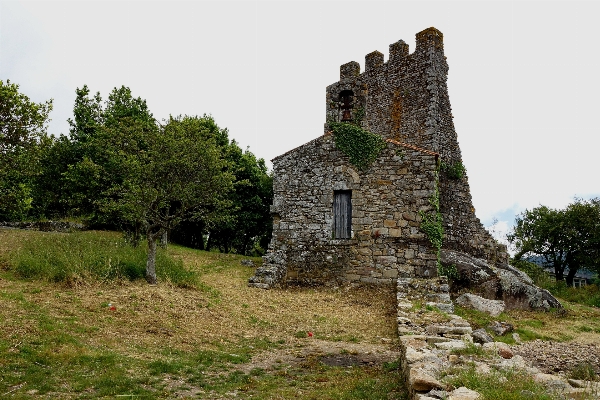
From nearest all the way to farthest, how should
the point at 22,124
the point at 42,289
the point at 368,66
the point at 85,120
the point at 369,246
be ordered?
the point at 42,289 → the point at 22,124 → the point at 369,246 → the point at 368,66 → the point at 85,120

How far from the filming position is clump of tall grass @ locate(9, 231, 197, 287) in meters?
11.0

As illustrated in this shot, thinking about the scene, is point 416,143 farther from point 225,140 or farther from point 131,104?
point 131,104

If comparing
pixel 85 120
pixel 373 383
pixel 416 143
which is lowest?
pixel 373 383

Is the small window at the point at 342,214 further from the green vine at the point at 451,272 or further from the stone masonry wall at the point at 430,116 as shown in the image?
the stone masonry wall at the point at 430,116

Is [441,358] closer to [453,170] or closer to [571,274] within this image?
[453,170]

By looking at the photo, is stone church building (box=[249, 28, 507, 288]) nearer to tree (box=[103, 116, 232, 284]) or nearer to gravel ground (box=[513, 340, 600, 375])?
tree (box=[103, 116, 232, 284])

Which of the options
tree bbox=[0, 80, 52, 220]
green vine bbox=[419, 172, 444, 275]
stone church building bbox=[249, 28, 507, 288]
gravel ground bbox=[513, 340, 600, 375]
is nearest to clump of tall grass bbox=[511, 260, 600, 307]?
green vine bbox=[419, 172, 444, 275]

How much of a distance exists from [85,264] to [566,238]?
96.0ft

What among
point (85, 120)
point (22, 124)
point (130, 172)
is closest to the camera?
point (130, 172)

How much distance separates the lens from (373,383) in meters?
6.05

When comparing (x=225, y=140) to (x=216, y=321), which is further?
(x=225, y=140)

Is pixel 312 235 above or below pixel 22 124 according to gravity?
below

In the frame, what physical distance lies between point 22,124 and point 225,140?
15198 mm

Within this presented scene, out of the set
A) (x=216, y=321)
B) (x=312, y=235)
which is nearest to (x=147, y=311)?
(x=216, y=321)
